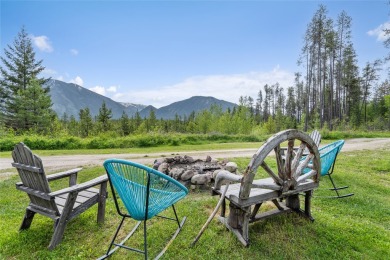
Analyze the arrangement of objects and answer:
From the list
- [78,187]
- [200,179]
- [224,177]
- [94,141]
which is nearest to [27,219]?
[78,187]

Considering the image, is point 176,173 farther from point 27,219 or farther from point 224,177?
point 27,219

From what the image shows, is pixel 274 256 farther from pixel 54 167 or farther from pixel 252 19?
pixel 252 19

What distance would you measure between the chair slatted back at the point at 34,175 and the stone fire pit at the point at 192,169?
2.74 m

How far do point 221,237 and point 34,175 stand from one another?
244cm

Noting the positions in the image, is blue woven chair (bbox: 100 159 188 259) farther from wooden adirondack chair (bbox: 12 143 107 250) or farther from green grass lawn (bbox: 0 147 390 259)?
wooden adirondack chair (bbox: 12 143 107 250)

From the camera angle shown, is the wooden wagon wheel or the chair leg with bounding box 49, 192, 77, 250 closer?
the wooden wagon wheel

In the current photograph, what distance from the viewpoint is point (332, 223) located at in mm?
3059

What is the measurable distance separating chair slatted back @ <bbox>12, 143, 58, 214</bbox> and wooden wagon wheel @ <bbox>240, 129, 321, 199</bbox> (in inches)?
91.0

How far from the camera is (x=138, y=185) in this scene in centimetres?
209

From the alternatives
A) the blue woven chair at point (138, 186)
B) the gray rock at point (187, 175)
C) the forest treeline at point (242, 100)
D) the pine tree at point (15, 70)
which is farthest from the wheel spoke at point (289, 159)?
the pine tree at point (15, 70)

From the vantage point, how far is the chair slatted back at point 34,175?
2484 millimetres

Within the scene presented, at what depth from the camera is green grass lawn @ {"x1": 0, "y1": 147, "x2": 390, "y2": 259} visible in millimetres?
2455

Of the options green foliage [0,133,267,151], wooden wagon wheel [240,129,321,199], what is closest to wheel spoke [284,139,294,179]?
wooden wagon wheel [240,129,321,199]

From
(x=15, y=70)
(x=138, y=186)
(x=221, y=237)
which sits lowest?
(x=221, y=237)
